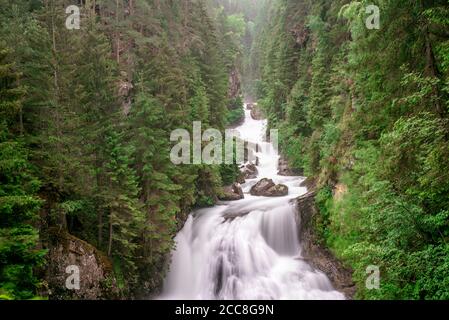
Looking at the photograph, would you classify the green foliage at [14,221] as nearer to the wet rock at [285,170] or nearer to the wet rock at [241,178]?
the wet rock at [241,178]

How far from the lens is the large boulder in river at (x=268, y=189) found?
32.6m

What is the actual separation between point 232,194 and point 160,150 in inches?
499

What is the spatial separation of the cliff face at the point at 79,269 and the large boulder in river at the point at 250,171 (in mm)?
24469

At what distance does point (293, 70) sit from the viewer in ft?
151

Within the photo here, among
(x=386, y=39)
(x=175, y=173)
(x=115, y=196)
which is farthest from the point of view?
(x=175, y=173)

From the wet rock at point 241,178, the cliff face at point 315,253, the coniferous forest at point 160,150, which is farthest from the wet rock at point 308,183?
the wet rock at point 241,178

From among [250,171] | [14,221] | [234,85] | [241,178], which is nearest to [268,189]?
[241,178]

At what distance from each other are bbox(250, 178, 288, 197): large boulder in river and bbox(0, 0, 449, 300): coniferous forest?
3201 millimetres

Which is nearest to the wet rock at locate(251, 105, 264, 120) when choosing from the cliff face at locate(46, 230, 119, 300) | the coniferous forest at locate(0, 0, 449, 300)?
the coniferous forest at locate(0, 0, 449, 300)

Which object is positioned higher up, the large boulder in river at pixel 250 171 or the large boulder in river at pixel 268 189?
the large boulder in river at pixel 250 171

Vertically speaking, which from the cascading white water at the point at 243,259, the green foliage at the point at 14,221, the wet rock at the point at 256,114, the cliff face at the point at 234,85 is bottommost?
the cascading white water at the point at 243,259
